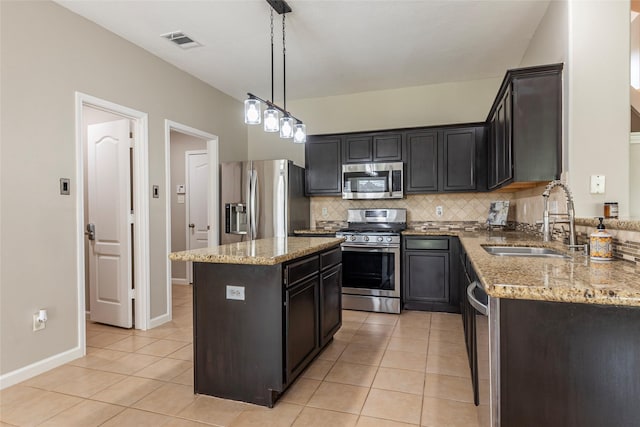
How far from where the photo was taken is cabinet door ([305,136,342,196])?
4.58 metres

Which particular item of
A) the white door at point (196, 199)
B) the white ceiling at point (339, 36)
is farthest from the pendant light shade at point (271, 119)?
the white door at point (196, 199)

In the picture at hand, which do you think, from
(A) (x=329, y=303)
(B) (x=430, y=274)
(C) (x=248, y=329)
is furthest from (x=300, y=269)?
(B) (x=430, y=274)

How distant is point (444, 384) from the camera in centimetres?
230

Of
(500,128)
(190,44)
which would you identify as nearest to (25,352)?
(190,44)

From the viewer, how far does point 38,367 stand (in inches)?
97.7

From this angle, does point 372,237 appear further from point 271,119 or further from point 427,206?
point 271,119

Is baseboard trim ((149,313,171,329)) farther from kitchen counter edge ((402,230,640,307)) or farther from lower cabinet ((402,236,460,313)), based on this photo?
kitchen counter edge ((402,230,640,307))

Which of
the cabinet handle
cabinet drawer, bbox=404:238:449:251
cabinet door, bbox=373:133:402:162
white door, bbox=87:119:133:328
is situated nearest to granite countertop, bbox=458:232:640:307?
the cabinet handle

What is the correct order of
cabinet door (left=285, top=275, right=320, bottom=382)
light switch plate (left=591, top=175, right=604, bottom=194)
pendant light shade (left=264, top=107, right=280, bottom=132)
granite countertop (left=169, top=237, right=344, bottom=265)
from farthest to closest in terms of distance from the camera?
pendant light shade (left=264, top=107, right=280, bottom=132) < light switch plate (left=591, top=175, right=604, bottom=194) < cabinet door (left=285, top=275, right=320, bottom=382) < granite countertop (left=169, top=237, right=344, bottom=265)

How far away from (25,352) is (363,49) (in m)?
3.80

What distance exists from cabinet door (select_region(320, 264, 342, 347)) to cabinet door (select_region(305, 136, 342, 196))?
5.80ft

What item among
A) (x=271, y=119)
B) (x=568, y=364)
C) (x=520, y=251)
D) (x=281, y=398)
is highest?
(x=271, y=119)

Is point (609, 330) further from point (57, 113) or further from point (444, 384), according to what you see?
point (57, 113)

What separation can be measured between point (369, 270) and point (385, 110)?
2.23 metres
